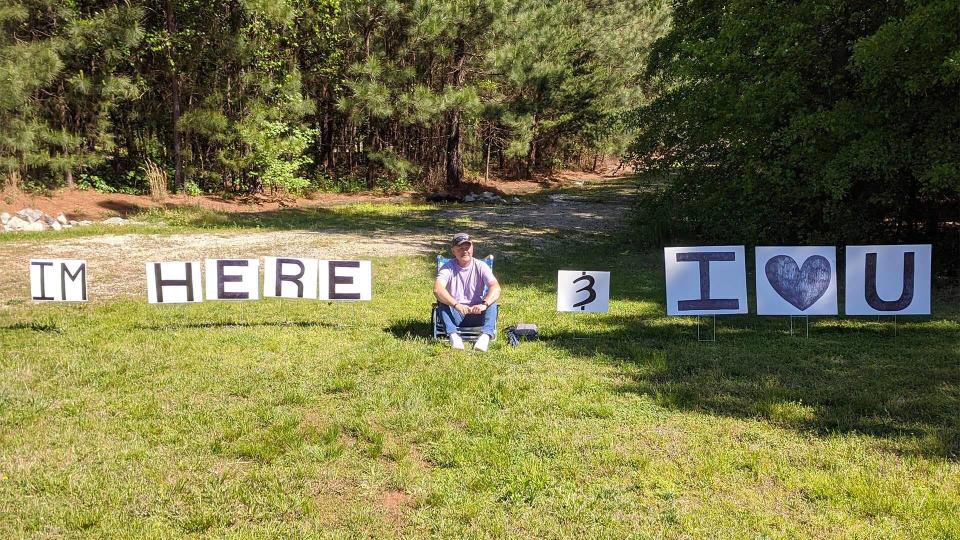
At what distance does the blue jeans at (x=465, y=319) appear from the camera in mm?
7282

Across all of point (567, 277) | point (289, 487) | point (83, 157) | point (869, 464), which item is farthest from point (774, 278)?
point (83, 157)

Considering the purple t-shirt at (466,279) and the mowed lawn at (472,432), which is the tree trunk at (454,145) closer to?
the purple t-shirt at (466,279)

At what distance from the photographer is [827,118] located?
11.0 metres

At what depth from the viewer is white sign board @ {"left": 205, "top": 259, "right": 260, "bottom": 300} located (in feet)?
25.5

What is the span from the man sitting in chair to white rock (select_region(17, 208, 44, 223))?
15396mm

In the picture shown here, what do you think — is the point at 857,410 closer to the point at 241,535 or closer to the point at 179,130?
the point at 241,535

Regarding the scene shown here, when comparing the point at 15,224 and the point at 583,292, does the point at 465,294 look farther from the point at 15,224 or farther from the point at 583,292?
the point at 15,224

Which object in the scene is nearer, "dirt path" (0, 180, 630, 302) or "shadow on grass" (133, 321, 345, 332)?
"shadow on grass" (133, 321, 345, 332)

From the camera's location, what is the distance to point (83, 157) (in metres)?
22.0

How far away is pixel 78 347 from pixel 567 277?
5.45 meters

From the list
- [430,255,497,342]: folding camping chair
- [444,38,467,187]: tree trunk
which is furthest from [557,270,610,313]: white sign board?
[444,38,467,187]: tree trunk

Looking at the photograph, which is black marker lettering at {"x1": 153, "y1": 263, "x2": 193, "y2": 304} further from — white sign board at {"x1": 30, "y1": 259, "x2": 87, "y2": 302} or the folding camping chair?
the folding camping chair

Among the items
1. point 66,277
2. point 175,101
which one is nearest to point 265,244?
point 66,277

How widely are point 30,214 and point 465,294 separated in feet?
52.1
